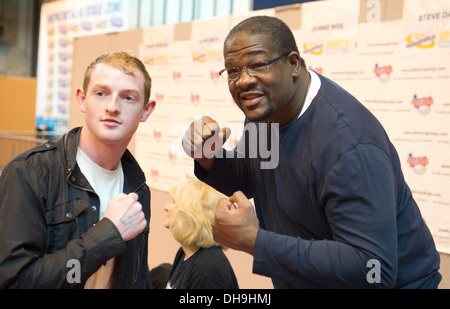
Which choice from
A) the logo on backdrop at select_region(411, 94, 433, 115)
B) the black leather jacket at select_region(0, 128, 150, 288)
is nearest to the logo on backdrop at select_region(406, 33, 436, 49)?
the logo on backdrop at select_region(411, 94, 433, 115)

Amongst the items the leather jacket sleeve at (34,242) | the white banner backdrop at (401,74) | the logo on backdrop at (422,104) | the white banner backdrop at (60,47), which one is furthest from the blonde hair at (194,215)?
the white banner backdrop at (60,47)

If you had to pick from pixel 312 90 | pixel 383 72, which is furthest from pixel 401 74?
pixel 312 90

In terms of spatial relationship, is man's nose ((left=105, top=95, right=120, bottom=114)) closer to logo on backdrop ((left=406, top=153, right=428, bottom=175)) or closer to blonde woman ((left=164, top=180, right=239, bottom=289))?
blonde woman ((left=164, top=180, right=239, bottom=289))

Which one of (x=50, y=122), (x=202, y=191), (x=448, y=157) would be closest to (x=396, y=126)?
(x=448, y=157)

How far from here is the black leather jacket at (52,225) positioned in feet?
3.88

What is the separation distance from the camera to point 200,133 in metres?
1.55

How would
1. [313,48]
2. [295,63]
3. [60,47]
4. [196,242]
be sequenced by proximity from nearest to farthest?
1. [295,63]
2. [196,242]
3. [313,48]
4. [60,47]

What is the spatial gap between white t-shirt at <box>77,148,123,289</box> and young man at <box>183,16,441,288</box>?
0.98ft

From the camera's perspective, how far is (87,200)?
135 centimetres

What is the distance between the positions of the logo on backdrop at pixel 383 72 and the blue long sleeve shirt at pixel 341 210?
Answer: 134 centimetres

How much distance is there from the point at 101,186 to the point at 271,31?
691 millimetres

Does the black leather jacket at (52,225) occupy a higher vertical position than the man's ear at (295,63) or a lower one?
lower

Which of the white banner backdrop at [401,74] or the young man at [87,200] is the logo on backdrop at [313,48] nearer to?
the white banner backdrop at [401,74]

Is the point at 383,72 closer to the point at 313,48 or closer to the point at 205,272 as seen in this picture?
the point at 313,48
